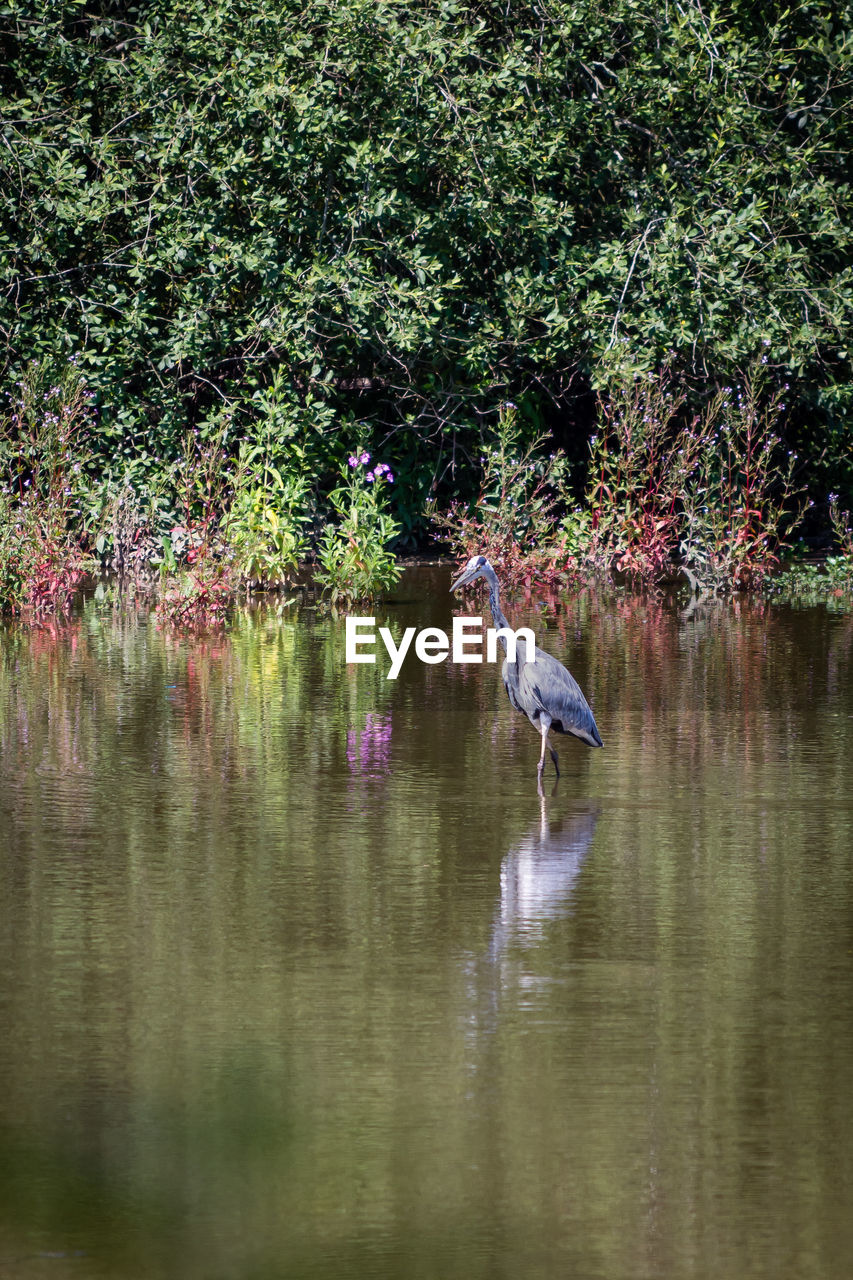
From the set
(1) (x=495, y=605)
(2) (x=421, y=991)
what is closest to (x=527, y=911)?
(2) (x=421, y=991)

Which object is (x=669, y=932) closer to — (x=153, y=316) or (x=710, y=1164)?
(x=710, y=1164)

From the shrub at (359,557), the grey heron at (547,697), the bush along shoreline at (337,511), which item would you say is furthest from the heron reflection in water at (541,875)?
the shrub at (359,557)

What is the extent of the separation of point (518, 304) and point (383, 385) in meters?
2.04

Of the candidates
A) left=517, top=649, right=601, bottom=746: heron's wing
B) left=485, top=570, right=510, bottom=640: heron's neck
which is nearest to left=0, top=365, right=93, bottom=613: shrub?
left=485, top=570, right=510, bottom=640: heron's neck

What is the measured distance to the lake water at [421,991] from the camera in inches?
179

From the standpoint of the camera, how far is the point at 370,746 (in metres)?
10.1

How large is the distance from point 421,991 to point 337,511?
36.0 feet

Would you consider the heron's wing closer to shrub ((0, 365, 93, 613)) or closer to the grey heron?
the grey heron

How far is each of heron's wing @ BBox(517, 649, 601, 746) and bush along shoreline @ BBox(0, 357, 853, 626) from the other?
17.7ft

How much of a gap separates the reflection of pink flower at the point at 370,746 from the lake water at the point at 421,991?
0.03m

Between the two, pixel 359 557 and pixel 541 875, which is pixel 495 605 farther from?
pixel 359 557

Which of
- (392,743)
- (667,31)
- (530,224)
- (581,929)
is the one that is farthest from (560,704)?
(667,31)

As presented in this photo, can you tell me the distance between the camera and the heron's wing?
924 centimetres

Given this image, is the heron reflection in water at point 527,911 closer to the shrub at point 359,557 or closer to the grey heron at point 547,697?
the grey heron at point 547,697
